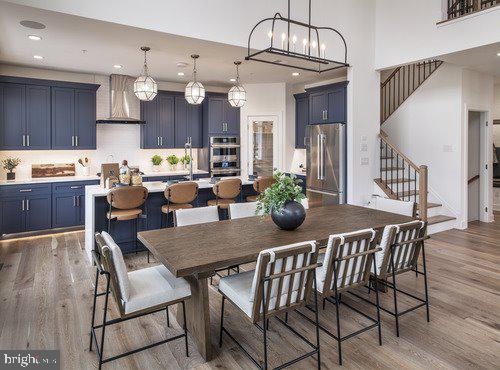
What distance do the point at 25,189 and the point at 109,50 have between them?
9.02 ft

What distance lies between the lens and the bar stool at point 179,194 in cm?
464

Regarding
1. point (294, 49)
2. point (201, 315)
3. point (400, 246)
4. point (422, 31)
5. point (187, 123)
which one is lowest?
point (201, 315)

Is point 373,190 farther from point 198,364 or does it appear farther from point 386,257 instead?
point 198,364

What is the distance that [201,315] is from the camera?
8.18 feet

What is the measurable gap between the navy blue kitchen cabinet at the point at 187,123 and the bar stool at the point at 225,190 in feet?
10.2

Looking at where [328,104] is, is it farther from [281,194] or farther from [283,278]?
[283,278]

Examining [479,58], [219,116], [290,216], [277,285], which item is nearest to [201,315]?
[277,285]

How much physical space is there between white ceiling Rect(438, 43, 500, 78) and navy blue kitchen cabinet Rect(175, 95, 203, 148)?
4.93 m

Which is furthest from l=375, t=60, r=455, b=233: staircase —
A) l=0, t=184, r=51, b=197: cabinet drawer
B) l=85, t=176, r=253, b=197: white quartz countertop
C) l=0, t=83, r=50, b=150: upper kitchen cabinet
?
l=0, t=83, r=50, b=150: upper kitchen cabinet

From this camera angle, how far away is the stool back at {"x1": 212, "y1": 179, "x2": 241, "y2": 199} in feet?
16.4

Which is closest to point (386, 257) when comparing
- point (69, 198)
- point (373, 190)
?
point (373, 190)

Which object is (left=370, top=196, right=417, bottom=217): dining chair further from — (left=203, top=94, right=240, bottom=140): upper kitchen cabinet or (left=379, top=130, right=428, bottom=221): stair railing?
(left=203, top=94, right=240, bottom=140): upper kitchen cabinet

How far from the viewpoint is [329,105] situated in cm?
647

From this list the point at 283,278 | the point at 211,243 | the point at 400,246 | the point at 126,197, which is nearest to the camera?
the point at 283,278
